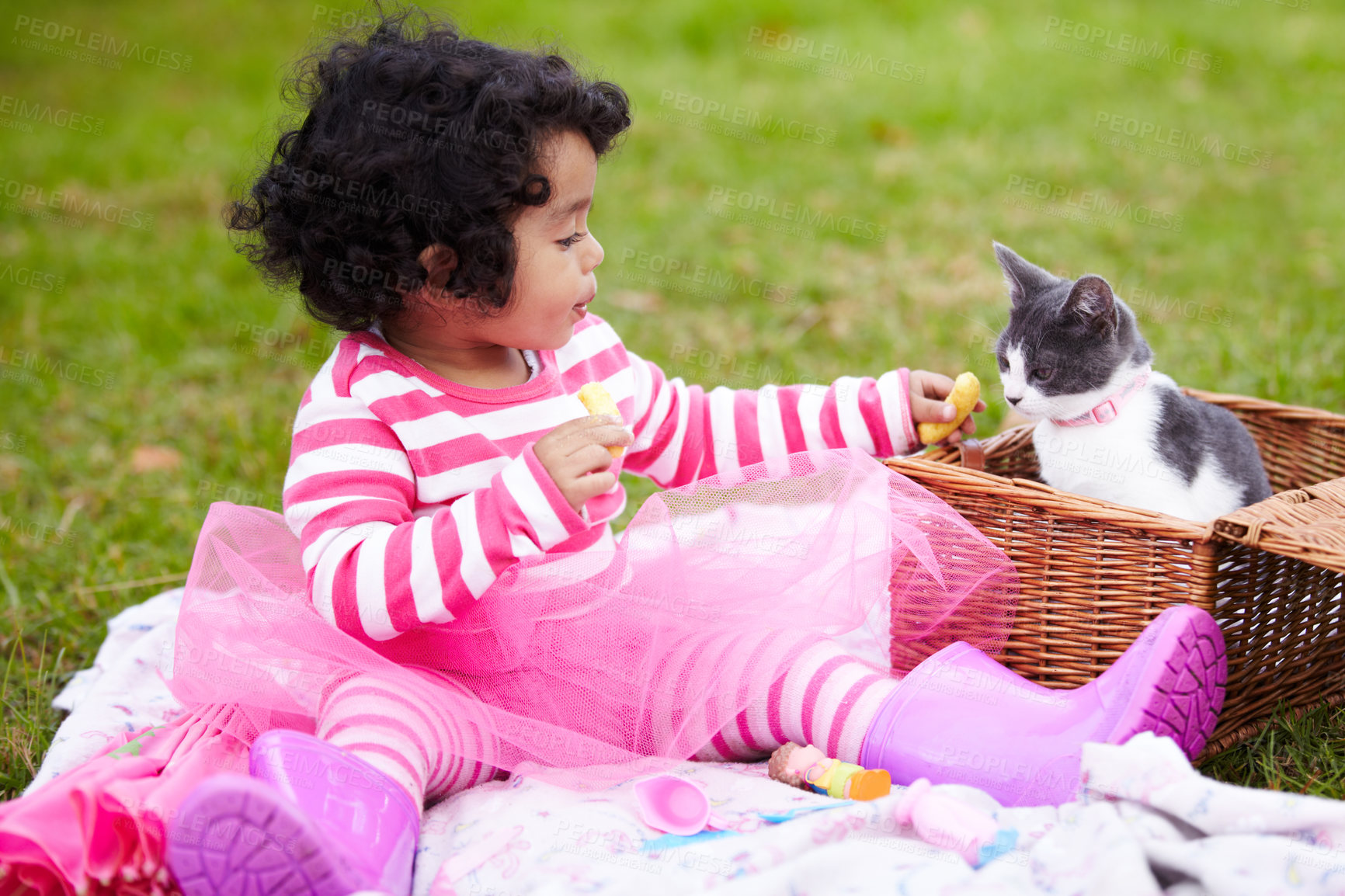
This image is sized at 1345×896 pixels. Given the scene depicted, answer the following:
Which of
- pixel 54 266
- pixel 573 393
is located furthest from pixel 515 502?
pixel 54 266

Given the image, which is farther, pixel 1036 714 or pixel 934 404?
pixel 934 404

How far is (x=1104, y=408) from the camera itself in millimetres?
1696

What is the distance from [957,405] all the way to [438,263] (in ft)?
2.86

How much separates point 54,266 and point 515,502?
346 cm

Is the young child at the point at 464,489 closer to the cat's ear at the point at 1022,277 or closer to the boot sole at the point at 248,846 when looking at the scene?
the boot sole at the point at 248,846

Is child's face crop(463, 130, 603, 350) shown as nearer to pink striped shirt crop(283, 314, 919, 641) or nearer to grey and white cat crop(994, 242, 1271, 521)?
pink striped shirt crop(283, 314, 919, 641)

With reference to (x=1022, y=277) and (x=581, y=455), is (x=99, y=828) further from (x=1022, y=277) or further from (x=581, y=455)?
(x=1022, y=277)

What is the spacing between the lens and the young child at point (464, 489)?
140 centimetres

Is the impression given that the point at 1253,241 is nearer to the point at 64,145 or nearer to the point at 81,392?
the point at 81,392

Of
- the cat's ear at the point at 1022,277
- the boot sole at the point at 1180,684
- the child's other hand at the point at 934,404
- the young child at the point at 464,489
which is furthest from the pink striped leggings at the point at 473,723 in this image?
the cat's ear at the point at 1022,277

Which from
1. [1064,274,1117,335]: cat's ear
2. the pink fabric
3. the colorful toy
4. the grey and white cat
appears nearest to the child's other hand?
the grey and white cat

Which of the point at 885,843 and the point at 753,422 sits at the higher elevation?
the point at 753,422

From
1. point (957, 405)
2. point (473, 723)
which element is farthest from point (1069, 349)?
point (473, 723)

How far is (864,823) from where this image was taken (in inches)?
52.7
